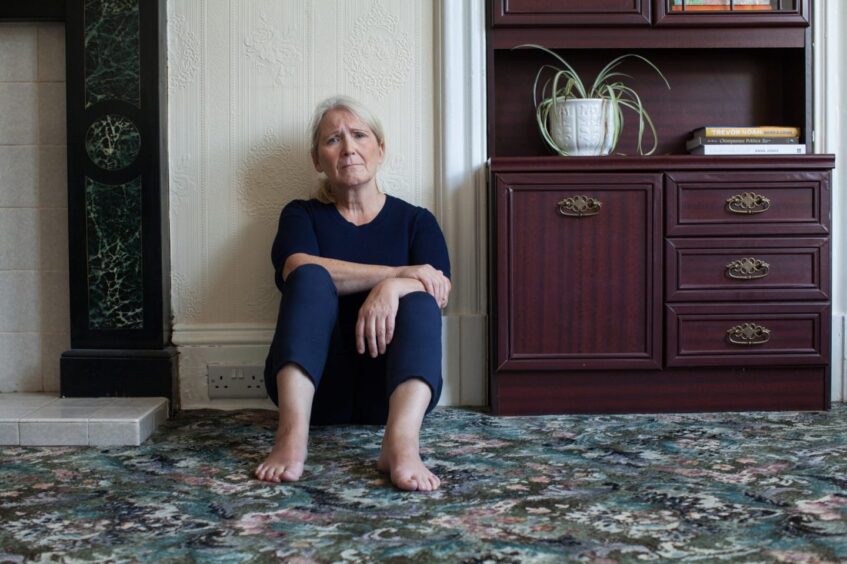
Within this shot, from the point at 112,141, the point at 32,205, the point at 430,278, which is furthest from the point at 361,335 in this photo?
the point at 32,205

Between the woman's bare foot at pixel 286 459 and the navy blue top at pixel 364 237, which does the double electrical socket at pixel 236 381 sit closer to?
the navy blue top at pixel 364 237

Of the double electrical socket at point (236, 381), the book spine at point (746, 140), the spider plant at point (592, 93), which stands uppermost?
the spider plant at point (592, 93)

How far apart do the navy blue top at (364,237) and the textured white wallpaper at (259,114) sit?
0.30 meters

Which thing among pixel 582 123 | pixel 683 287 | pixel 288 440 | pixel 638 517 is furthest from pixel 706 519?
pixel 582 123

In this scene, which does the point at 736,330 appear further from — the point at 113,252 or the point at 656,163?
the point at 113,252

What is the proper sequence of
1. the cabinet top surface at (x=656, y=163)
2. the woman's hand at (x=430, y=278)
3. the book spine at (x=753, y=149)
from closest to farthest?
1. the woman's hand at (x=430, y=278)
2. the cabinet top surface at (x=656, y=163)
3. the book spine at (x=753, y=149)

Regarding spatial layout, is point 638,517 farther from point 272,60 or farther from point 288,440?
point 272,60

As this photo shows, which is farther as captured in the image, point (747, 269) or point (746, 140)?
point (746, 140)

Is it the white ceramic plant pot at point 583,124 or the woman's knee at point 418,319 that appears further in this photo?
the white ceramic plant pot at point 583,124

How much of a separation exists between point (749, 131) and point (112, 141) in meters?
1.91

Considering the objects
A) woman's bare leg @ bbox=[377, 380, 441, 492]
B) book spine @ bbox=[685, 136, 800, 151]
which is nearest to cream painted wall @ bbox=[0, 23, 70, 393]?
woman's bare leg @ bbox=[377, 380, 441, 492]

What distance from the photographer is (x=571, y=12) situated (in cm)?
271

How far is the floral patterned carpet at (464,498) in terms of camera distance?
1.45 meters

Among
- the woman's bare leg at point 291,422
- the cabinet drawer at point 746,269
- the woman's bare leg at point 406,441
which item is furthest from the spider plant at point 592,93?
the woman's bare leg at point 291,422
